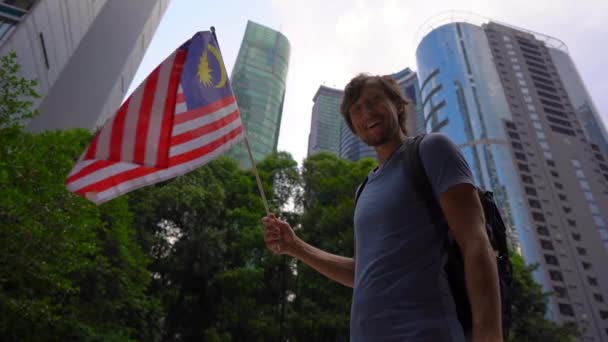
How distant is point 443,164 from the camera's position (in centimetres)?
144

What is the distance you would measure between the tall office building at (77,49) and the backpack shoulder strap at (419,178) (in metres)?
20.2

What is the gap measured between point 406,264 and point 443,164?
1.37ft

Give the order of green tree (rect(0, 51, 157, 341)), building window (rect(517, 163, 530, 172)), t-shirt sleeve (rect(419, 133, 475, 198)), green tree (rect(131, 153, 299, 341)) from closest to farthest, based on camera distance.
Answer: t-shirt sleeve (rect(419, 133, 475, 198))
green tree (rect(0, 51, 157, 341))
green tree (rect(131, 153, 299, 341))
building window (rect(517, 163, 530, 172))

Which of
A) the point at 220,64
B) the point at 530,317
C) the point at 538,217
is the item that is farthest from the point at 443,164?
the point at 538,217

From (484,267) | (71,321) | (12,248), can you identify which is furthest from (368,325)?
(71,321)

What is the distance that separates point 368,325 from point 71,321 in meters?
12.6

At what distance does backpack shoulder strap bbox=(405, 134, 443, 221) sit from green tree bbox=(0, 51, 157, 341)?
10.0 metres

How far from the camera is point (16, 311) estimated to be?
9227mm

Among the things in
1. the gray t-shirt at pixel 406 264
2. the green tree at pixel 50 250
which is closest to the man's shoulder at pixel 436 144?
the gray t-shirt at pixel 406 264

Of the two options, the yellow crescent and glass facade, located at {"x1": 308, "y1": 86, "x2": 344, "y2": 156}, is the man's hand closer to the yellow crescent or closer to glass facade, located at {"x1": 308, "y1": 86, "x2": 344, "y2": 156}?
the yellow crescent

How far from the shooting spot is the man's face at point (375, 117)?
1.91 meters

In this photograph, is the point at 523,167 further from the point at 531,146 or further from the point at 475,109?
the point at 475,109

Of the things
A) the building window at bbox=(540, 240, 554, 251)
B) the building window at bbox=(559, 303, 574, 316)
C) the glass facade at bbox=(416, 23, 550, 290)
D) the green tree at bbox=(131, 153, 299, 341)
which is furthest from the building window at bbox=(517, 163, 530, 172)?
the green tree at bbox=(131, 153, 299, 341)

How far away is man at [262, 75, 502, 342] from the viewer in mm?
1223
